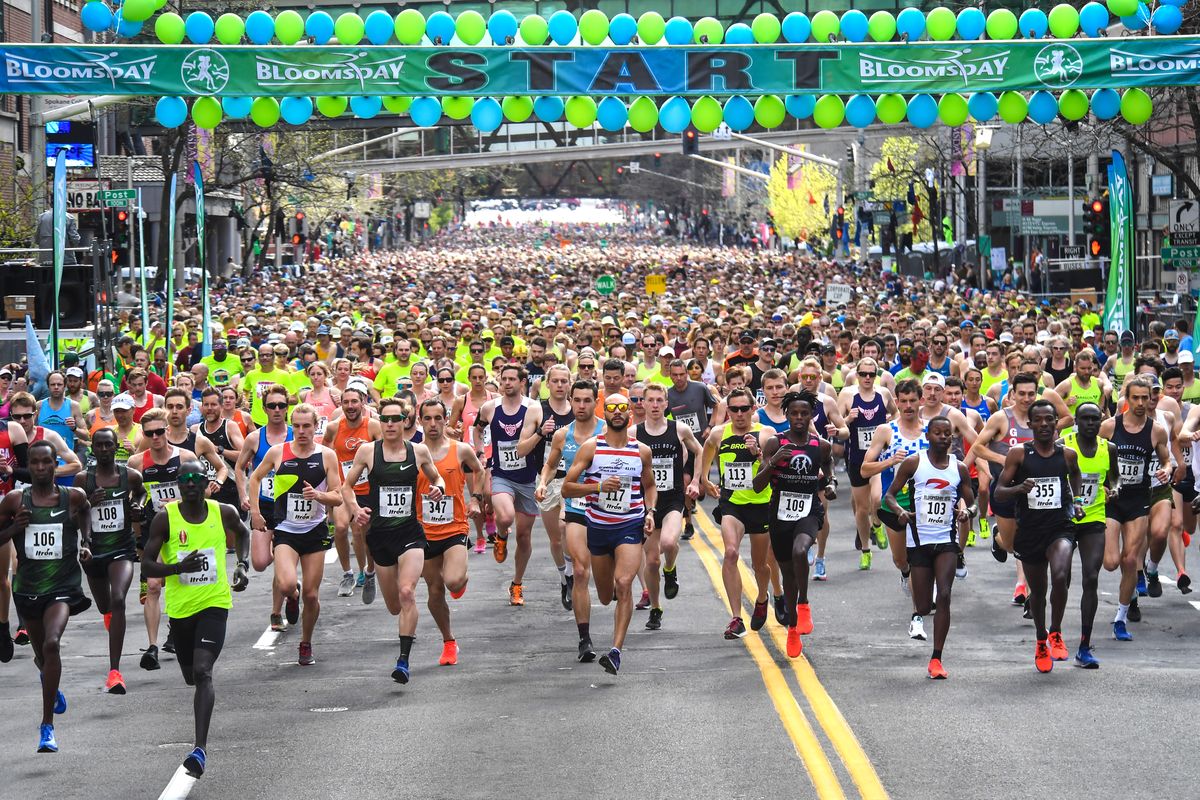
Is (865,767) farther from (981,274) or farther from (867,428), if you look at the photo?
(981,274)

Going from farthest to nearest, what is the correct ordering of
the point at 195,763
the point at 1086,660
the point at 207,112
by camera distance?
the point at 207,112, the point at 1086,660, the point at 195,763

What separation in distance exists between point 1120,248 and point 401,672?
16.0m

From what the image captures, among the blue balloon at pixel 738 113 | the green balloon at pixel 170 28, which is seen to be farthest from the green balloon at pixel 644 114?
the green balloon at pixel 170 28

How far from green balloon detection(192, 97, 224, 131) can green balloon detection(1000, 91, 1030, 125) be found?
25.1 ft

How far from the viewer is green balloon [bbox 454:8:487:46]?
61.9ft

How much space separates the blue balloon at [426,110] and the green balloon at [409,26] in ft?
2.12

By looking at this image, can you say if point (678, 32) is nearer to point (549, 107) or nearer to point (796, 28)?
point (796, 28)

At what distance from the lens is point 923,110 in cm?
1906

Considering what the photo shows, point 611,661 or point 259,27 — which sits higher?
point 259,27

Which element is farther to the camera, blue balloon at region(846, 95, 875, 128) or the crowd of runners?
blue balloon at region(846, 95, 875, 128)

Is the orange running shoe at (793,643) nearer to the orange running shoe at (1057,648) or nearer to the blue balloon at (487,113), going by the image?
→ the orange running shoe at (1057,648)

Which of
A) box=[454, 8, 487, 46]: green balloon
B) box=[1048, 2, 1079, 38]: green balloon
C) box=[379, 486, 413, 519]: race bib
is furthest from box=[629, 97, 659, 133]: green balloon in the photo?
box=[379, 486, 413, 519]: race bib

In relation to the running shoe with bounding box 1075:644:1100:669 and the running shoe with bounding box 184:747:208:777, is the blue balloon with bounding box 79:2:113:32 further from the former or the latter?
the running shoe with bounding box 1075:644:1100:669

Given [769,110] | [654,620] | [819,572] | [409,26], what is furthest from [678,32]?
[654,620]
